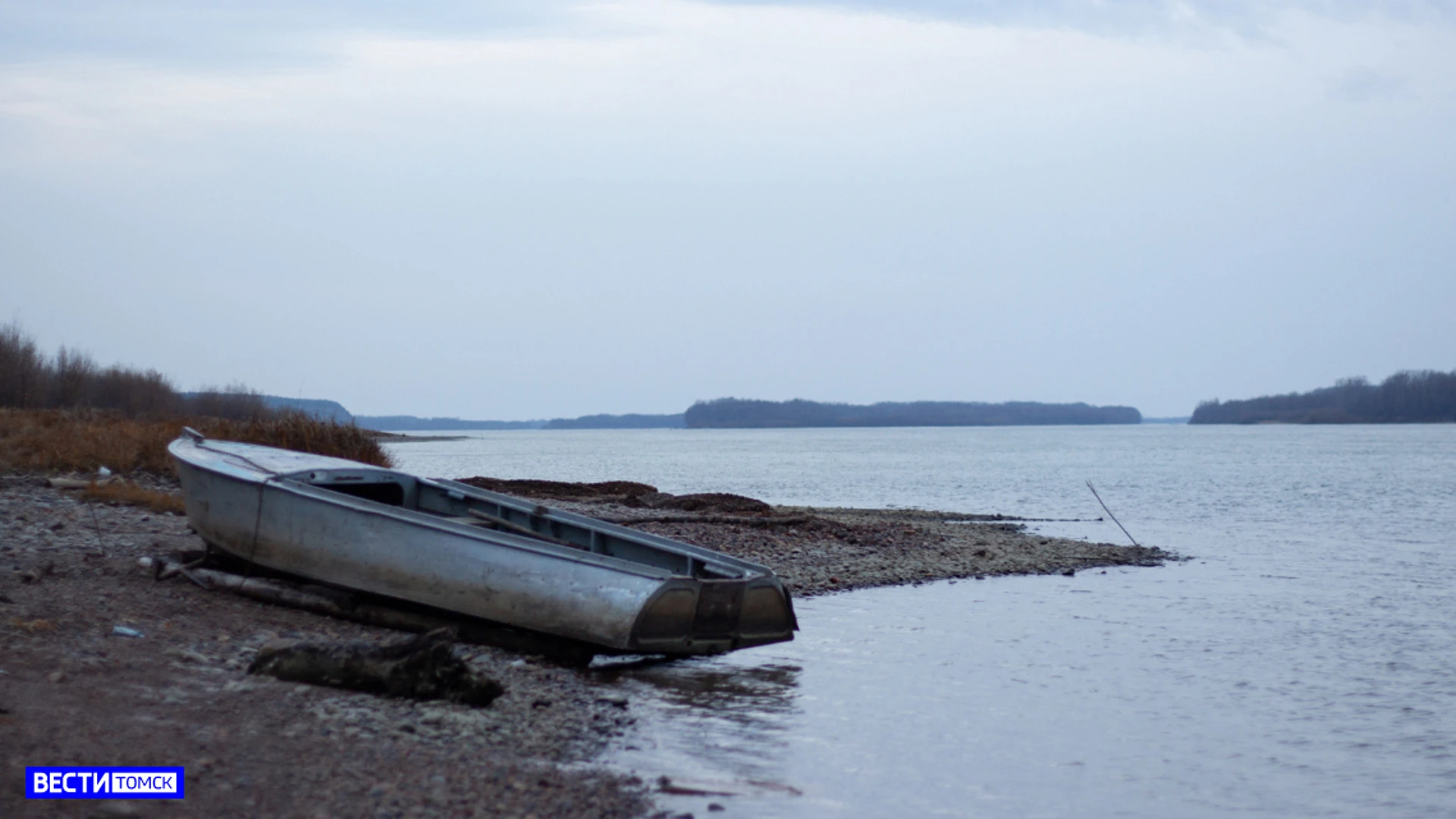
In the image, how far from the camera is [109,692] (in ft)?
21.5

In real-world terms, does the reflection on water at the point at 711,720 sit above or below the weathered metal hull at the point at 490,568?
below

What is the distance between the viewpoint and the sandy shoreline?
539cm

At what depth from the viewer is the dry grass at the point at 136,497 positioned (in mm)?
14523

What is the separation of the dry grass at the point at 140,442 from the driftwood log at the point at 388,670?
1270cm

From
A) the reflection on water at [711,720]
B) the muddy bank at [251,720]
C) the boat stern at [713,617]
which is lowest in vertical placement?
→ the reflection on water at [711,720]

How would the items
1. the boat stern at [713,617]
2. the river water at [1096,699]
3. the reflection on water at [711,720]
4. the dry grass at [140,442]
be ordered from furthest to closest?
the dry grass at [140,442] → the boat stern at [713,617] → the river water at [1096,699] → the reflection on water at [711,720]

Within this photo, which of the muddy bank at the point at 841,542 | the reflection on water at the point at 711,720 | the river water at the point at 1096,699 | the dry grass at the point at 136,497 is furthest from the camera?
the muddy bank at the point at 841,542

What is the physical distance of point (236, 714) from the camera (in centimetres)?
643

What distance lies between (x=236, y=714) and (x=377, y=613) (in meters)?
3.16

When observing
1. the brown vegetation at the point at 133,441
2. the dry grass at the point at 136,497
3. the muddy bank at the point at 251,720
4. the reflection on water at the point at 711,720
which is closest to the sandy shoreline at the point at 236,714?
the muddy bank at the point at 251,720
